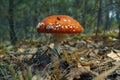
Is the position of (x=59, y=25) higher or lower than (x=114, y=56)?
higher

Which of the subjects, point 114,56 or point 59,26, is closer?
point 59,26

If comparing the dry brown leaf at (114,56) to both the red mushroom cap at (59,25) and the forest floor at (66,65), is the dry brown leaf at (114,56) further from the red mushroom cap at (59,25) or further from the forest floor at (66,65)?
the red mushroom cap at (59,25)

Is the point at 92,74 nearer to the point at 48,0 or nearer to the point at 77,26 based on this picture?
the point at 77,26

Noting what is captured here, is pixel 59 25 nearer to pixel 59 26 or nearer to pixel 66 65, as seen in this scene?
pixel 59 26

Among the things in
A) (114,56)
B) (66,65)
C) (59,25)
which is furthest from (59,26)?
(114,56)

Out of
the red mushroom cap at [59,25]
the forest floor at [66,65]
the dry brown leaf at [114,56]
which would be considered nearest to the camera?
the forest floor at [66,65]

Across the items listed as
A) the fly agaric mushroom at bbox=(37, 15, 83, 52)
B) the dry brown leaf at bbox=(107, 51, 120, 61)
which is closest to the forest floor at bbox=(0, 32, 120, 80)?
the dry brown leaf at bbox=(107, 51, 120, 61)

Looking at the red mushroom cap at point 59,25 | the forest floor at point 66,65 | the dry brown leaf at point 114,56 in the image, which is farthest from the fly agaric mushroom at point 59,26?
the dry brown leaf at point 114,56

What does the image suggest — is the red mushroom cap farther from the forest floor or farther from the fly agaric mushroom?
the forest floor

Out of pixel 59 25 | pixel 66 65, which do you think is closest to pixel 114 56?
pixel 66 65
